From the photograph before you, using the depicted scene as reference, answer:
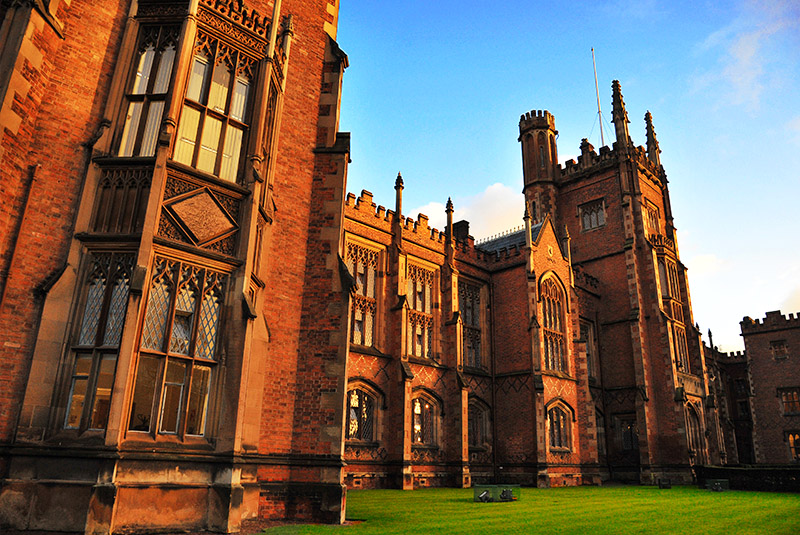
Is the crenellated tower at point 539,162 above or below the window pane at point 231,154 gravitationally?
above

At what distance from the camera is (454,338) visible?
80.5ft

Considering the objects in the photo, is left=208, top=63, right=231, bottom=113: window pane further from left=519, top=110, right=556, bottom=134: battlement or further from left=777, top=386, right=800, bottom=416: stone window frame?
left=777, top=386, right=800, bottom=416: stone window frame

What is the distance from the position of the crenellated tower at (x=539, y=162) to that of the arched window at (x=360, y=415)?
2167cm

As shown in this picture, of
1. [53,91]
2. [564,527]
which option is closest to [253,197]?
[53,91]

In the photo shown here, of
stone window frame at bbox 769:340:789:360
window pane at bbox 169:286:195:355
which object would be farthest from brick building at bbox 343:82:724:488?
stone window frame at bbox 769:340:789:360

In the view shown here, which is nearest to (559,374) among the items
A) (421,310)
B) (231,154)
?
(421,310)

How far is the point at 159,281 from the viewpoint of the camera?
342 inches

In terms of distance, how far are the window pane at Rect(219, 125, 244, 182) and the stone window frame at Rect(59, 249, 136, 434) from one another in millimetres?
2382

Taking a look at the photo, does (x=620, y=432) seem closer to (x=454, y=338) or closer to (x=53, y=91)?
(x=454, y=338)

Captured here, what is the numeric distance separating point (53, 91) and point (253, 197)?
146 inches

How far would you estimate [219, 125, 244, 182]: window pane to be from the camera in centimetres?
1008

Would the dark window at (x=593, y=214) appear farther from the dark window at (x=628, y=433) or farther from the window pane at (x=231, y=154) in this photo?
the window pane at (x=231, y=154)

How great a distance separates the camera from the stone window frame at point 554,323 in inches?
1046

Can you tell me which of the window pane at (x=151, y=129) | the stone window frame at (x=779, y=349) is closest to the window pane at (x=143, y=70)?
the window pane at (x=151, y=129)
